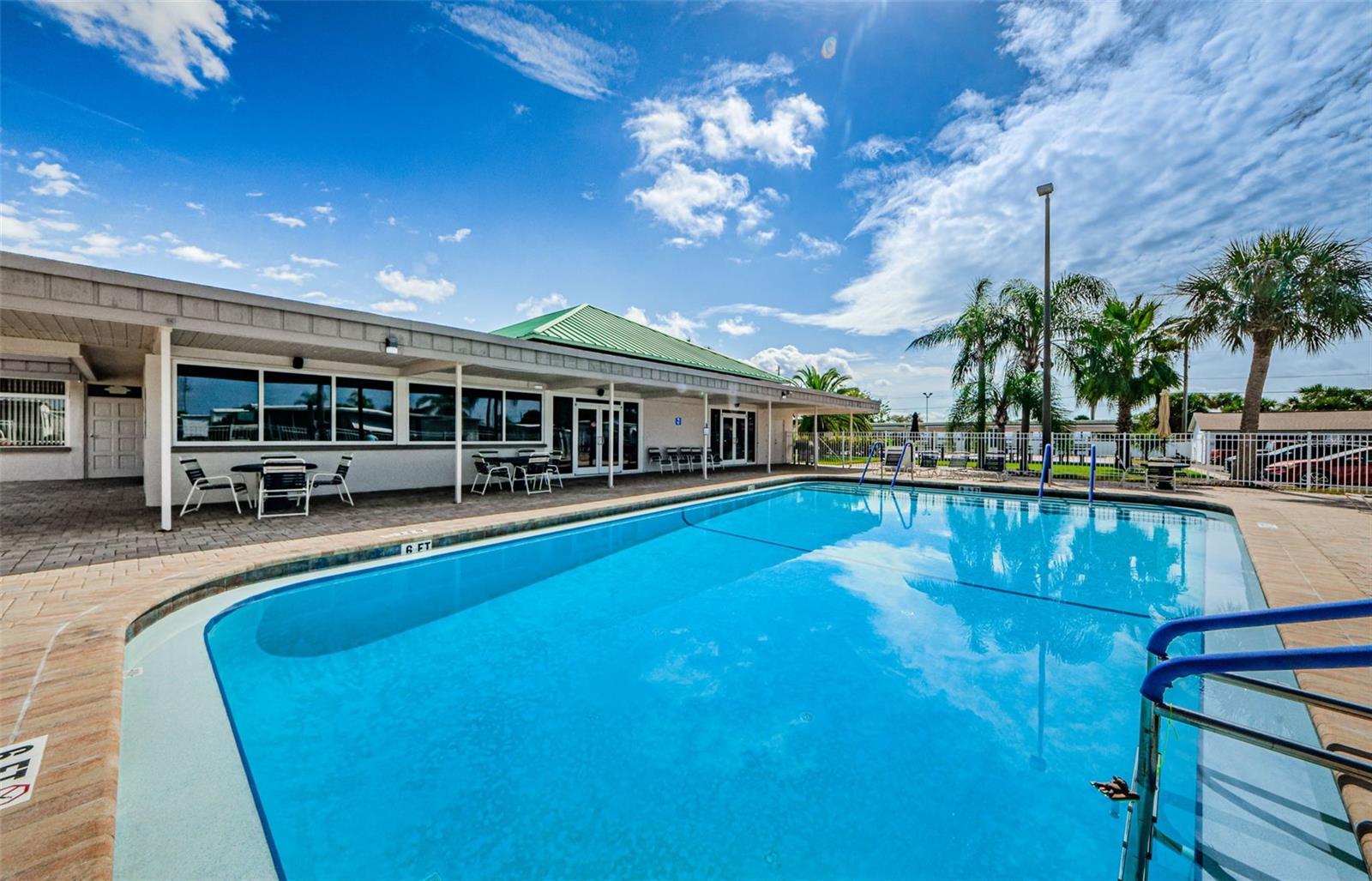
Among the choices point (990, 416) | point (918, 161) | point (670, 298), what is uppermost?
point (918, 161)

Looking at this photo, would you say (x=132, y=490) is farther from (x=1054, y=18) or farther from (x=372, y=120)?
(x=1054, y=18)

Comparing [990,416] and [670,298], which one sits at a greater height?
[670,298]

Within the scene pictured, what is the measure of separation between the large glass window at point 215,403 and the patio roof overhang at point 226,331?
19.7 inches

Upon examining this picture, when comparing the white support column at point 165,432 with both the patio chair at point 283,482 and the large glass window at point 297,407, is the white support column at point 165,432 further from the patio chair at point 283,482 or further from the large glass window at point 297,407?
the large glass window at point 297,407

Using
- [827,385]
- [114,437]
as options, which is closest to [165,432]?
[114,437]

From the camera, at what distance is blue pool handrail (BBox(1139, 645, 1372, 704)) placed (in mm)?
1025

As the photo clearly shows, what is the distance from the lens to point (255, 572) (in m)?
4.93

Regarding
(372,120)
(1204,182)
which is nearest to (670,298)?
(372,120)

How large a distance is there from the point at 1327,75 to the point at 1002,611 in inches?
405

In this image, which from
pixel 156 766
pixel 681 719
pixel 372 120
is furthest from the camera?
pixel 372 120

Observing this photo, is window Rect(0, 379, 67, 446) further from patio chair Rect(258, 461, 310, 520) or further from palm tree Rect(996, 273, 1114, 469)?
palm tree Rect(996, 273, 1114, 469)

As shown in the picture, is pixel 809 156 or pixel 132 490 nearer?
pixel 132 490

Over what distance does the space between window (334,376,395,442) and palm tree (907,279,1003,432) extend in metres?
16.1

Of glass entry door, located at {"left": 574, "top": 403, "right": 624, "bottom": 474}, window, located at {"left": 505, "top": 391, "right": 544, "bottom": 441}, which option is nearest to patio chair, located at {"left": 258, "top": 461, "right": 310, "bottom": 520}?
window, located at {"left": 505, "top": 391, "right": 544, "bottom": 441}
